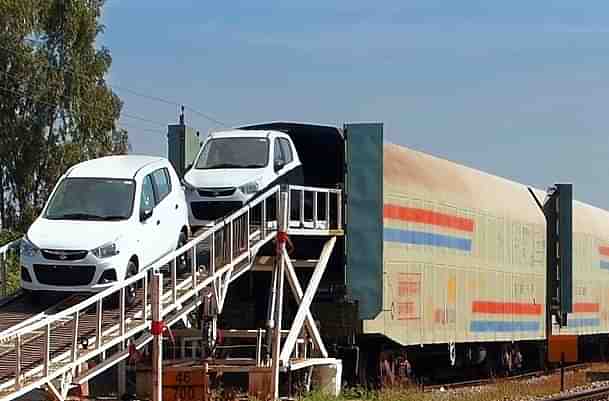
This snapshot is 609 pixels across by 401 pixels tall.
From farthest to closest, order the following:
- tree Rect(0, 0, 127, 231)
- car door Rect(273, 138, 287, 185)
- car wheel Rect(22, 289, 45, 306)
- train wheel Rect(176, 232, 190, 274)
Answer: tree Rect(0, 0, 127, 231), car door Rect(273, 138, 287, 185), train wheel Rect(176, 232, 190, 274), car wheel Rect(22, 289, 45, 306)

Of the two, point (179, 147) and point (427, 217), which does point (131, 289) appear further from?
point (427, 217)

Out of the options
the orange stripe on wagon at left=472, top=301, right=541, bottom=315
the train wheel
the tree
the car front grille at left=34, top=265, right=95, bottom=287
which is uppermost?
the tree

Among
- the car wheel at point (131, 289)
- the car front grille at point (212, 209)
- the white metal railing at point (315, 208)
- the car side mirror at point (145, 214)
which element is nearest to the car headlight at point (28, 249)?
the car wheel at point (131, 289)

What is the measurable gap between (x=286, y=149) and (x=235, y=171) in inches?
49.0

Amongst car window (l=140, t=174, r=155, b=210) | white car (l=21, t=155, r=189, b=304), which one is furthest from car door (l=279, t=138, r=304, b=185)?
car window (l=140, t=174, r=155, b=210)

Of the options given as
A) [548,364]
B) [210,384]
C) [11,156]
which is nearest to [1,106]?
[11,156]

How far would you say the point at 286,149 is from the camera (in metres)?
19.8

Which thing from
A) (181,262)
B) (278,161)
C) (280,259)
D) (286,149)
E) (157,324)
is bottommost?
(157,324)

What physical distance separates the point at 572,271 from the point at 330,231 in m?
12.7

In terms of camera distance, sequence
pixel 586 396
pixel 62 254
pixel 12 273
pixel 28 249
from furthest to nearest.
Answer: pixel 12 273 < pixel 586 396 < pixel 28 249 < pixel 62 254

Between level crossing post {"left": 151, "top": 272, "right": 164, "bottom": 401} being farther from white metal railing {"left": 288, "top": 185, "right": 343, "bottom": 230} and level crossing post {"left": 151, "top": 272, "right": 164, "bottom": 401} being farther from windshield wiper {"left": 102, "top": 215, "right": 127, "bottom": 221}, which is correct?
white metal railing {"left": 288, "top": 185, "right": 343, "bottom": 230}

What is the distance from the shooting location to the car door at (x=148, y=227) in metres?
16.2

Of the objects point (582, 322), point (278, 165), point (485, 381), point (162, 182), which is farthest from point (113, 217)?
point (582, 322)

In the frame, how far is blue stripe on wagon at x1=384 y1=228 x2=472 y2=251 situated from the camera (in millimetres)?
20273
